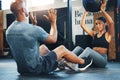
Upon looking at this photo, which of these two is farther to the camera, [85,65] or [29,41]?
[85,65]

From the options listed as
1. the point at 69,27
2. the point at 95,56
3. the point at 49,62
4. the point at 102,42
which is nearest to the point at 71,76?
the point at 49,62

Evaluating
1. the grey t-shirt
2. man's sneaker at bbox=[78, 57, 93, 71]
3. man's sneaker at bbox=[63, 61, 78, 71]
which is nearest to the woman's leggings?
man's sneaker at bbox=[78, 57, 93, 71]

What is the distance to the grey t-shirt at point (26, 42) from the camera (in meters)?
3.07

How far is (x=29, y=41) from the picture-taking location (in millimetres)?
3088

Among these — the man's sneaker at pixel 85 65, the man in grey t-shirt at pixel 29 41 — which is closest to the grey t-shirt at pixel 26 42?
the man in grey t-shirt at pixel 29 41

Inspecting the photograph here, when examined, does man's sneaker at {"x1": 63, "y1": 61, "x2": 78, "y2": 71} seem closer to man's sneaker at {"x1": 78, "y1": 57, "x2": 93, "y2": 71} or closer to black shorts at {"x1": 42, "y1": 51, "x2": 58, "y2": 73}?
man's sneaker at {"x1": 78, "y1": 57, "x2": 93, "y2": 71}

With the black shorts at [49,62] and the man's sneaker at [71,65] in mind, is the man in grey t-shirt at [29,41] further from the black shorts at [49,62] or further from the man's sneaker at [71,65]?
the man's sneaker at [71,65]

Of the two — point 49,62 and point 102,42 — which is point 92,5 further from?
point 49,62

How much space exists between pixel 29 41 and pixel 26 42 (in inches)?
1.8

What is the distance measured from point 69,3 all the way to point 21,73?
3.78m

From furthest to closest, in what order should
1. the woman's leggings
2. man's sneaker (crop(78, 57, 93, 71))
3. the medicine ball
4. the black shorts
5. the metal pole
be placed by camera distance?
the metal pole
the medicine ball
the woman's leggings
man's sneaker (crop(78, 57, 93, 71))
the black shorts

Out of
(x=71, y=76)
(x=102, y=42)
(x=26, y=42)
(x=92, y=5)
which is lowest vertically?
(x=71, y=76)

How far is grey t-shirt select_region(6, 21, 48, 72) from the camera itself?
121 inches

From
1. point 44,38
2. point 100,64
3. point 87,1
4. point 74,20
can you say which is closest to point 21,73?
point 44,38
